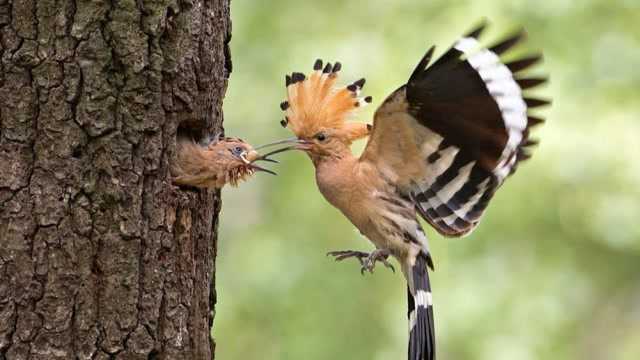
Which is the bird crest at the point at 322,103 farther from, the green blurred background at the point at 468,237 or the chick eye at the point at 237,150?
the green blurred background at the point at 468,237

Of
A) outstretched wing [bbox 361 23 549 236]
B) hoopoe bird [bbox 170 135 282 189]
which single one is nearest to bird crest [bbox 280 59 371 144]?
outstretched wing [bbox 361 23 549 236]

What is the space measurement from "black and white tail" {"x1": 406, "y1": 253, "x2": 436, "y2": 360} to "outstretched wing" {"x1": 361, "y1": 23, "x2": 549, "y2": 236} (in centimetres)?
38

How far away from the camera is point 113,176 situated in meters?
3.31

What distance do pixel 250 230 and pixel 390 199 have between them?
3.65 metres

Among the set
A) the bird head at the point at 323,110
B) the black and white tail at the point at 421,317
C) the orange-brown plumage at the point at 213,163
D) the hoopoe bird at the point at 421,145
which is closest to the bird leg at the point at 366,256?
the hoopoe bird at the point at 421,145

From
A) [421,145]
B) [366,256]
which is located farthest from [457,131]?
[366,256]

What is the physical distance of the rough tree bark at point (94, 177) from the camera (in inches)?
125

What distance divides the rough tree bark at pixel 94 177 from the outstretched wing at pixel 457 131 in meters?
0.93

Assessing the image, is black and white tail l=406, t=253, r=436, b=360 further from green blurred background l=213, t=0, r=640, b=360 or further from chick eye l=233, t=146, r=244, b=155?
green blurred background l=213, t=0, r=640, b=360

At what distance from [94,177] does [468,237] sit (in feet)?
13.8

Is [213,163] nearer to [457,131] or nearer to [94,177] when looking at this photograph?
[94,177]

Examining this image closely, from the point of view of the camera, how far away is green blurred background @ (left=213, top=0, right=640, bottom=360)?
677 cm

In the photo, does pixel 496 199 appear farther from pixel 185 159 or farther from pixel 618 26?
pixel 185 159

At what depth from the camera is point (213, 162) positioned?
12.0ft
